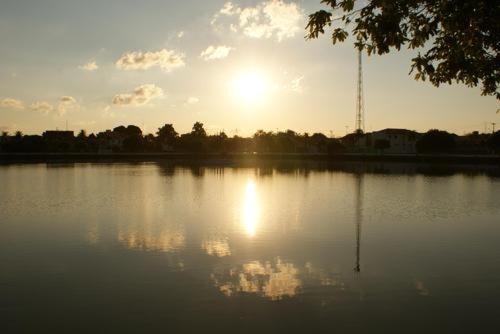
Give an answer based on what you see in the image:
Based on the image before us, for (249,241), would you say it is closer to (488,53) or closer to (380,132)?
(488,53)

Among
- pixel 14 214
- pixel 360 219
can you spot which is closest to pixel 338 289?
pixel 360 219

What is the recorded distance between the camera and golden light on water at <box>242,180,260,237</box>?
2894cm

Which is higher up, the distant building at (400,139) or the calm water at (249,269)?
the distant building at (400,139)

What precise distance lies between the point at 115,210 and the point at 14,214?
7.46 meters

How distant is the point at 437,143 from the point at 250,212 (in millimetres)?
133210

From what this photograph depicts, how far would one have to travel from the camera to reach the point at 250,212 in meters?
36.4

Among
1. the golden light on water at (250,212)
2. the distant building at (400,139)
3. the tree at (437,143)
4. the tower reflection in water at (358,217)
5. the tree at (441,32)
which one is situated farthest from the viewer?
the distant building at (400,139)

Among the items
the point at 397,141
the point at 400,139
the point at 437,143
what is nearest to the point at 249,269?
the point at 437,143

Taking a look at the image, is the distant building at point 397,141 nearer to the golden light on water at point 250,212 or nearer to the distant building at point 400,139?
the distant building at point 400,139

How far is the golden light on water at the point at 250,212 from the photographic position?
2894 centimetres

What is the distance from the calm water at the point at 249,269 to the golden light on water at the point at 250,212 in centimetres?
20

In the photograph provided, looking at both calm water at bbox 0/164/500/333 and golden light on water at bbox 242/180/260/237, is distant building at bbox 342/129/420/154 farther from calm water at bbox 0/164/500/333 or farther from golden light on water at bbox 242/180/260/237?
calm water at bbox 0/164/500/333

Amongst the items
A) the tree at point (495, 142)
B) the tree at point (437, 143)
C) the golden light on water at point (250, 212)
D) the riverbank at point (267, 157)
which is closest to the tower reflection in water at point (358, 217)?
the golden light on water at point (250, 212)

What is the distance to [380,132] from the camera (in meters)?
186
